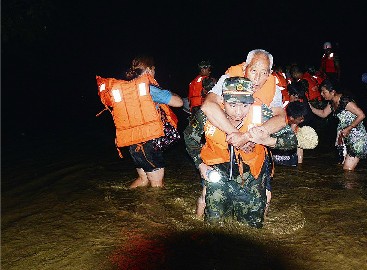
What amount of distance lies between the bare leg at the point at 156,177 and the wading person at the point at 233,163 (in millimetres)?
1681

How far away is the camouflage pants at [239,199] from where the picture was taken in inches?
151

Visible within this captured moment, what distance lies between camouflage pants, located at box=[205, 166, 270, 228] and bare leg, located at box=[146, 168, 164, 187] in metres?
1.70

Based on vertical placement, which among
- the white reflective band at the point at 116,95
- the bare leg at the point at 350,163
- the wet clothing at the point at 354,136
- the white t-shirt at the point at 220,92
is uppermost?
the white reflective band at the point at 116,95

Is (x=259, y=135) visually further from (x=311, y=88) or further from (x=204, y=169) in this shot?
(x=311, y=88)

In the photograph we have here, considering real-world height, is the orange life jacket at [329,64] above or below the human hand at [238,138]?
above

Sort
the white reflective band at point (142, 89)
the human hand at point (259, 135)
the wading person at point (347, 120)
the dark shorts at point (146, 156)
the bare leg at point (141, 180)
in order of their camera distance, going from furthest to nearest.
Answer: the wading person at point (347, 120)
the bare leg at point (141, 180)
the dark shorts at point (146, 156)
the white reflective band at point (142, 89)
the human hand at point (259, 135)

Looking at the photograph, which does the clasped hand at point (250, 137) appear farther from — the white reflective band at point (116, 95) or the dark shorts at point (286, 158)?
the dark shorts at point (286, 158)

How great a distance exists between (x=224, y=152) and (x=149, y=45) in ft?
72.8

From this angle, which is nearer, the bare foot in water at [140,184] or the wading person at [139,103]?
the wading person at [139,103]

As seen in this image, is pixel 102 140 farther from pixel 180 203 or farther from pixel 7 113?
pixel 7 113

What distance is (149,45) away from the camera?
24828mm

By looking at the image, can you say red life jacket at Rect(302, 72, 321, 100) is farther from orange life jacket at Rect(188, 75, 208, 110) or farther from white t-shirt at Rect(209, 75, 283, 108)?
white t-shirt at Rect(209, 75, 283, 108)

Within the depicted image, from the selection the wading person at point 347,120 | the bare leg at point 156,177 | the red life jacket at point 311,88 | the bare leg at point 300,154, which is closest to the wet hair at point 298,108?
the wading person at point 347,120

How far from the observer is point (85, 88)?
2028cm
